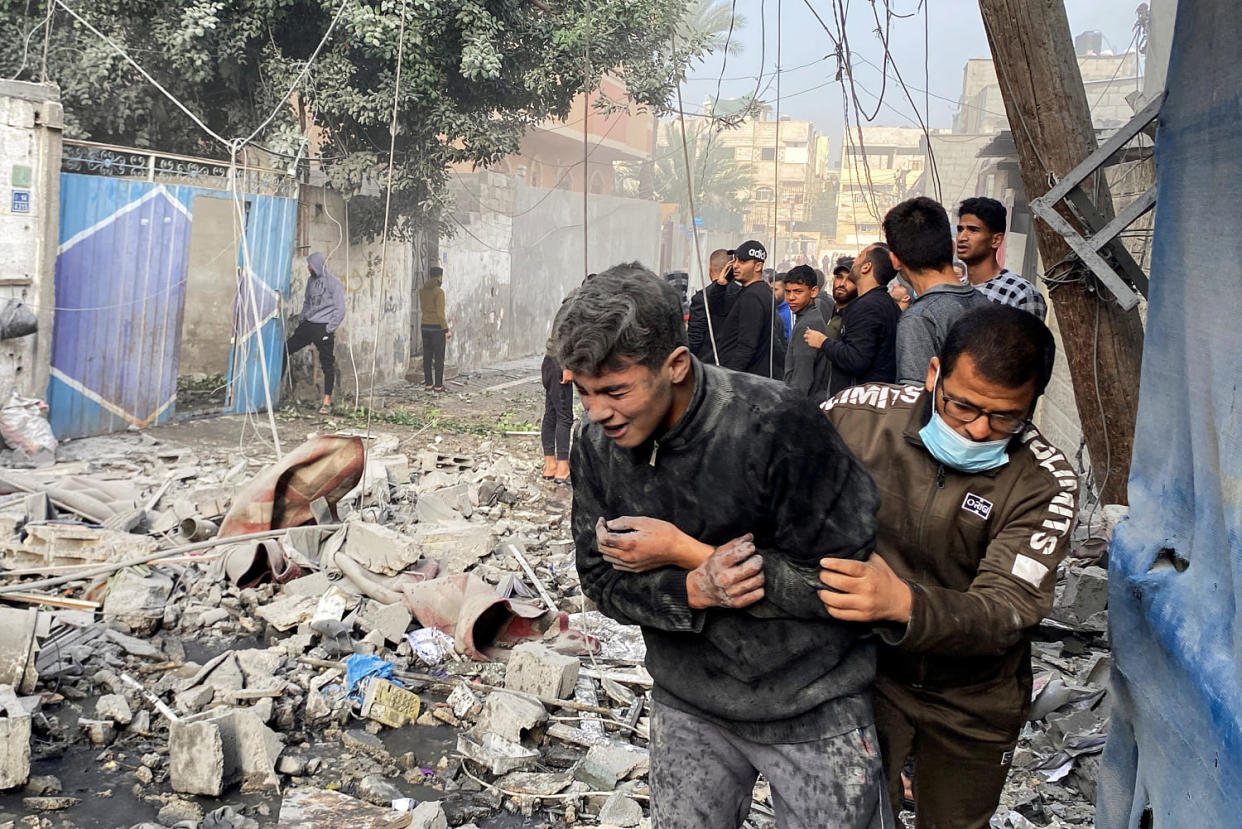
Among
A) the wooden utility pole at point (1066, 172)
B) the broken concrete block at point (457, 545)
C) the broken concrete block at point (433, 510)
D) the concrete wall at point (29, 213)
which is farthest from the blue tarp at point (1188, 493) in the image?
the concrete wall at point (29, 213)

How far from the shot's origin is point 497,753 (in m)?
4.06

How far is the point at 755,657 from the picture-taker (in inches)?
74.5

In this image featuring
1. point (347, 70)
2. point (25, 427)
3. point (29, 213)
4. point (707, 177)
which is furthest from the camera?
point (707, 177)

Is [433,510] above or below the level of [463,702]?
above

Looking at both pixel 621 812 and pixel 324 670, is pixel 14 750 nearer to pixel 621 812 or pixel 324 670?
pixel 324 670

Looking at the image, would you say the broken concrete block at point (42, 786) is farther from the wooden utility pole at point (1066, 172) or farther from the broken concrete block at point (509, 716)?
the wooden utility pole at point (1066, 172)

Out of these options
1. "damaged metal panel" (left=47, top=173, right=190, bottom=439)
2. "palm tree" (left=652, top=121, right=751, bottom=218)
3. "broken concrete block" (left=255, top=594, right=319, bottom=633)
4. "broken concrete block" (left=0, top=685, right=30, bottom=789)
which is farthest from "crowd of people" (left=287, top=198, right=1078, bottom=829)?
"palm tree" (left=652, top=121, right=751, bottom=218)

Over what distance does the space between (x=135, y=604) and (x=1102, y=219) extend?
4.68m

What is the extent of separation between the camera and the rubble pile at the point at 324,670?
3.69 m

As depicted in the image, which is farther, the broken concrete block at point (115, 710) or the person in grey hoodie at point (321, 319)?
the person in grey hoodie at point (321, 319)

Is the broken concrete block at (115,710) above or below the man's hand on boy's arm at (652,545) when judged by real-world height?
below

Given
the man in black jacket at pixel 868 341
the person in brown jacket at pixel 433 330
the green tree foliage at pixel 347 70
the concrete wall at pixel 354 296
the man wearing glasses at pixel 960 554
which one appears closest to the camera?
the man wearing glasses at pixel 960 554

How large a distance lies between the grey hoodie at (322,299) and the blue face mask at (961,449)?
1104 cm

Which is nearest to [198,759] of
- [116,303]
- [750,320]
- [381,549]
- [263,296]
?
[381,549]
